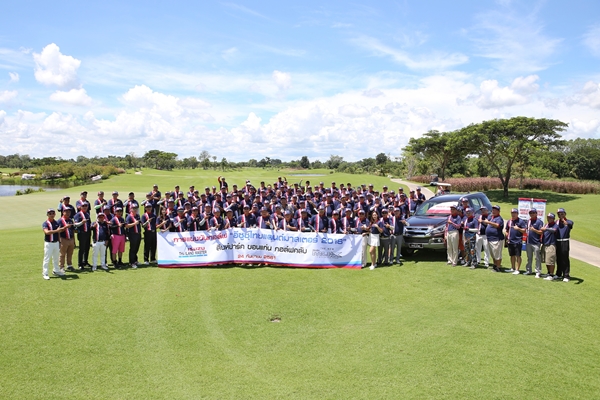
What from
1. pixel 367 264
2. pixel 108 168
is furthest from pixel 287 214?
pixel 108 168

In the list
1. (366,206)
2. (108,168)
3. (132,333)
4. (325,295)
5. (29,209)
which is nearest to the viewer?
(132,333)

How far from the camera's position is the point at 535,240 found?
1049cm

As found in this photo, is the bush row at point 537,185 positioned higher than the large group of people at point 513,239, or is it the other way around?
the bush row at point 537,185

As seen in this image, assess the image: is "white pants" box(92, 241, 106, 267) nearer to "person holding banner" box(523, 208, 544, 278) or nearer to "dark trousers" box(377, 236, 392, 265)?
"dark trousers" box(377, 236, 392, 265)

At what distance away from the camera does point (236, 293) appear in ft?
31.1

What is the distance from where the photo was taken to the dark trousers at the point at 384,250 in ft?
39.6

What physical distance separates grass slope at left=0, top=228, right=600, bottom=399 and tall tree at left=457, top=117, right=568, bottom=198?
2971cm

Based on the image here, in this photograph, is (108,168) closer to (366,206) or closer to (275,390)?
(366,206)

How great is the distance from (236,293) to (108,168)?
76.6 metres

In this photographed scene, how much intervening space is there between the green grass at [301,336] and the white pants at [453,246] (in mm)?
766

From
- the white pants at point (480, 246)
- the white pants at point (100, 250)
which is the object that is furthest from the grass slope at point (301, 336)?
the white pants at point (100, 250)

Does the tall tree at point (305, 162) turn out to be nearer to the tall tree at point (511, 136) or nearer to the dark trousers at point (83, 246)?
the tall tree at point (511, 136)

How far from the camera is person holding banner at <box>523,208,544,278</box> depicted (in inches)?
409

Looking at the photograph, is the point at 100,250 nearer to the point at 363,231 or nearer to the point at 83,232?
the point at 83,232
